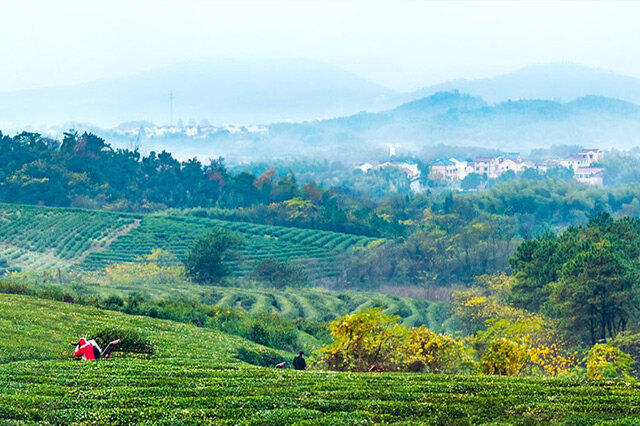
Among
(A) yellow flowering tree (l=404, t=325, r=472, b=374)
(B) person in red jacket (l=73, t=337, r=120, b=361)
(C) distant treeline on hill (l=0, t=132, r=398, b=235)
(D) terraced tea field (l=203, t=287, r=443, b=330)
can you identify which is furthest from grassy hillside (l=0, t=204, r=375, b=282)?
(B) person in red jacket (l=73, t=337, r=120, b=361)

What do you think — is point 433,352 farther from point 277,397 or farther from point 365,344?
point 277,397

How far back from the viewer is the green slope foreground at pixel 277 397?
1311 cm

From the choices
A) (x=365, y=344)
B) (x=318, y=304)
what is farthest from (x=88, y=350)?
(x=318, y=304)

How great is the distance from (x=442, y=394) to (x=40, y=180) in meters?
87.9

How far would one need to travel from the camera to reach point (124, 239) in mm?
79875

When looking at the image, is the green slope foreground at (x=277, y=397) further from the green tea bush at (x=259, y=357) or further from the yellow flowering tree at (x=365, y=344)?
the green tea bush at (x=259, y=357)

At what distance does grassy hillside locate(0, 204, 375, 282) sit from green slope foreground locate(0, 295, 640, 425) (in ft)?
181

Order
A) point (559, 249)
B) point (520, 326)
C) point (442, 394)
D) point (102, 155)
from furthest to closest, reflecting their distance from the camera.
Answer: point (102, 155) → point (559, 249) → point (520, 326) → point (442, 394)

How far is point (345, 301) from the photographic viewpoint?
59.6m

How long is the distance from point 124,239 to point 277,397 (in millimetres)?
68106

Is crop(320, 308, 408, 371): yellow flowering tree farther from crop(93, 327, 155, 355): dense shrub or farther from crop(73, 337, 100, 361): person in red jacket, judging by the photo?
crop(73, 337, 100, 361): person in red jacket

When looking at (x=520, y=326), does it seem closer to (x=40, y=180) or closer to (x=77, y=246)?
(x=77, y=246)

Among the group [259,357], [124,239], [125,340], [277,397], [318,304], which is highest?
[277,397]

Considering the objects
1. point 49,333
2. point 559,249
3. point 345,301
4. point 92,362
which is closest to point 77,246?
point 345,301
